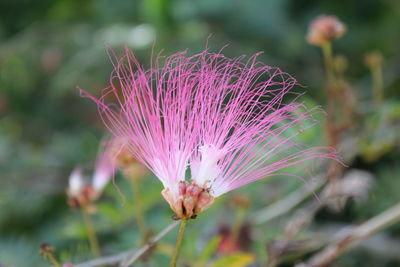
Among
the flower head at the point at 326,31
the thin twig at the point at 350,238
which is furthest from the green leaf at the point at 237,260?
the flower head at the point at 326,31

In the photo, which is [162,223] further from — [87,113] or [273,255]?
[87,113]

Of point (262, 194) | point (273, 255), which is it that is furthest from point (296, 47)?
point (273, 255)

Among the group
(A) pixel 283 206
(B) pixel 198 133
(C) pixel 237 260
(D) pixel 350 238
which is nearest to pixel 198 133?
(B) pixel 198 133

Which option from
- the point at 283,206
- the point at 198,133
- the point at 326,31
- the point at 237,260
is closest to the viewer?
the point at 198,133

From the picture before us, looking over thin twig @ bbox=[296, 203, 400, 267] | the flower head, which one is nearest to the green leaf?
thin twig @ bbox=[296, 203, 400, 267]

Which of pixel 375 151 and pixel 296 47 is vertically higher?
pixel 296 47

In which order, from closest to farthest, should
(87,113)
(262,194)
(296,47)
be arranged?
(262,194)
(296,47)
(87,113)

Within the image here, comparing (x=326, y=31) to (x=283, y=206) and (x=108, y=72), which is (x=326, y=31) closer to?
(x=283, y=206)

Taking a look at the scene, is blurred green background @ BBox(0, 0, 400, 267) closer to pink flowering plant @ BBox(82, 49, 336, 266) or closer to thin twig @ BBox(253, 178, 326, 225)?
thin twig @ BBox(253, 178, 326, 225)
